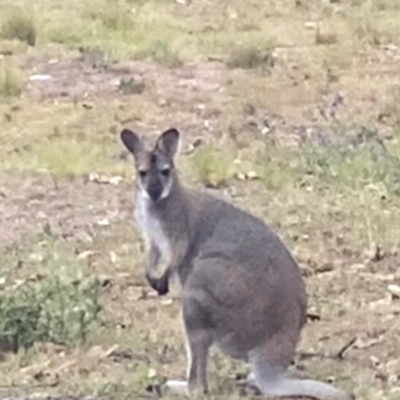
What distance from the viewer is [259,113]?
14219mm

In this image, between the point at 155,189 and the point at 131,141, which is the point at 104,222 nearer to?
the point at 131,141

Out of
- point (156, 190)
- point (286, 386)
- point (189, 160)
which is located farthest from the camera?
point (189, 160)

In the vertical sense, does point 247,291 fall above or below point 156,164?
below

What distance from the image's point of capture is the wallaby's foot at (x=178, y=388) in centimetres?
702

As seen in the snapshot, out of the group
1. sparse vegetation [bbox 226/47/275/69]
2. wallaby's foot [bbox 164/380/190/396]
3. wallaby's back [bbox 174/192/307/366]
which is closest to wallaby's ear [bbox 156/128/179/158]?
wallaby's back [bbox 174/192/307/366]

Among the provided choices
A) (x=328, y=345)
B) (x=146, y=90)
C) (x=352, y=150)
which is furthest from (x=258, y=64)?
(x=328, y=345)

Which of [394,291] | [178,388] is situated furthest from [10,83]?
[178,388]

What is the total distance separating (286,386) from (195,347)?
0.39 m

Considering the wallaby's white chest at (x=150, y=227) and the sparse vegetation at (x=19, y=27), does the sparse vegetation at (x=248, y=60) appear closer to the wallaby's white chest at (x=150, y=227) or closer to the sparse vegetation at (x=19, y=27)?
the sparse vegetation at (x=19, y=27)

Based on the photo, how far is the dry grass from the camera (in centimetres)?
781

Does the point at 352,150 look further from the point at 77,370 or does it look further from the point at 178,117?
the point at 77,370

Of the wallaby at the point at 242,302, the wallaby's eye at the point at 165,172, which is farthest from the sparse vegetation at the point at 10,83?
the wallaby at the point at 242,302

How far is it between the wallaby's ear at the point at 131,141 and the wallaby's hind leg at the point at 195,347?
87 centimetres

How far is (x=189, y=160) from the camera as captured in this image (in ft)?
39.9
